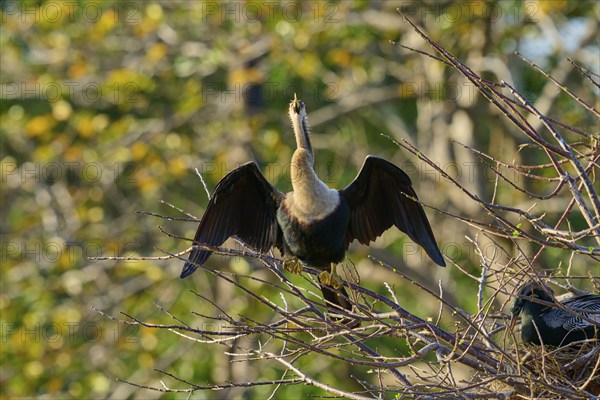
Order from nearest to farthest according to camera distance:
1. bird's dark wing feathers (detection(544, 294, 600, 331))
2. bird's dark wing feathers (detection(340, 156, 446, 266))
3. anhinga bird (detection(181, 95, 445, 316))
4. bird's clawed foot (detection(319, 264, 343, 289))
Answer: bird's dark wing feathers (detection(544, 294, 600, 331)) → bird's clawed foot (detection(319, 264, 343, 289)) → anhinga bird (detection(181, 95, 445, 316)) → bird's dark wing feathers (detection(340, 156, 446, 266))

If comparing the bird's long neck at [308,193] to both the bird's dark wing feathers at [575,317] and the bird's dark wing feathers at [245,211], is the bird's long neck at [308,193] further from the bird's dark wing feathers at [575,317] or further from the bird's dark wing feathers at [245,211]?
the bird's dark wing feathers at [575,317]

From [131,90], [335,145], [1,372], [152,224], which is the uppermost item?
[131,90]

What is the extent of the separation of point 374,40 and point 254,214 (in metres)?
5.38

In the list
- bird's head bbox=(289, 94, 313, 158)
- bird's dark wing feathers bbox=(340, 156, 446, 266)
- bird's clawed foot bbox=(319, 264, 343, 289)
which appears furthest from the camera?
bird's head bbox=(289, 94, 313, 158)

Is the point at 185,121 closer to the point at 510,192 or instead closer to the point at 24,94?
the point at 24,94

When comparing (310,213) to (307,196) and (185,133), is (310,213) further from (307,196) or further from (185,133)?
(185,133)

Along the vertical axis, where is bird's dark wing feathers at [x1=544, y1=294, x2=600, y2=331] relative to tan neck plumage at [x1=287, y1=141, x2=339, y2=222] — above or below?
below

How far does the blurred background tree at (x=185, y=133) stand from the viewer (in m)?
8.94

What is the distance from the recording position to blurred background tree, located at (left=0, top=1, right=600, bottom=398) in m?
8.94

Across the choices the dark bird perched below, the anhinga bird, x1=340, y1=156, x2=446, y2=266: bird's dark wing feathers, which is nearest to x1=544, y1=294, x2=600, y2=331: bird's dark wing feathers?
the dark bird perched below

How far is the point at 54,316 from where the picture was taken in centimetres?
952

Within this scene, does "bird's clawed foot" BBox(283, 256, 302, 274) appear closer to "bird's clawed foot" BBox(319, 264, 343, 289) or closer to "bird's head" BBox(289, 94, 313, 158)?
"bird's clawed foot" BBox(319, 264, 343, 289)

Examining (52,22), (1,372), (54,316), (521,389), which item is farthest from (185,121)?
(521,389)

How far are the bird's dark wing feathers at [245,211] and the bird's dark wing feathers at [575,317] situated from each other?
1.42 meters
